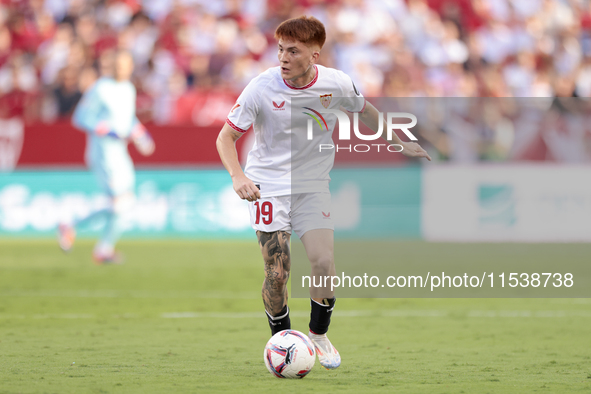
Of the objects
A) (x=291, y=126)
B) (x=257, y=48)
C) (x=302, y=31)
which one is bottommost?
(x=291, y=126)

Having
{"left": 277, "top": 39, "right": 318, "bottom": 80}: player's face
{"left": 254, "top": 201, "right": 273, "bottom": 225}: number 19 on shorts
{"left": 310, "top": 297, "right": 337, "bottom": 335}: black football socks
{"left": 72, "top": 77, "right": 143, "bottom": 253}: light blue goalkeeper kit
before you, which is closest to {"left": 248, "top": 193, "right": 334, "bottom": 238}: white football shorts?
{"left": 254, "top": 201, "right": 273, "bottom": 225}: number 19 on shorts

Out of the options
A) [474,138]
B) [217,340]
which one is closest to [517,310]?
[217,340]

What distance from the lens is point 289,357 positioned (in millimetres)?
5047

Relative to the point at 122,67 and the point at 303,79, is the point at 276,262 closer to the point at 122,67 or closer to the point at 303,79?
the point at 303,79

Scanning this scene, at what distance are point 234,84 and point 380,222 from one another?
12.2 feet

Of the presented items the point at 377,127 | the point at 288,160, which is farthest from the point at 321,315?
the point at 377,127

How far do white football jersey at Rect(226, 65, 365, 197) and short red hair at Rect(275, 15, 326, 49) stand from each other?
0.91ft

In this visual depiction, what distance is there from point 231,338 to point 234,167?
6.97 ft

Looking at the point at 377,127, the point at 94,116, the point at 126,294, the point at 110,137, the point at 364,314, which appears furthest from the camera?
the point at 110,137

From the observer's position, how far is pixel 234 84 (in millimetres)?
15586

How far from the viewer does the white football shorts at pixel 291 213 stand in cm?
537

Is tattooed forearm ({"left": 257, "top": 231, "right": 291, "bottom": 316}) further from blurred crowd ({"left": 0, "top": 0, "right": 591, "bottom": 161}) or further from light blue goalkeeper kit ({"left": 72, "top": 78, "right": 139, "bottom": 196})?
blurred crowd ({"left": 0, "top": 0, "right": 591, "bottom": 161})

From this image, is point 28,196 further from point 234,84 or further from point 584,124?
point 584,124

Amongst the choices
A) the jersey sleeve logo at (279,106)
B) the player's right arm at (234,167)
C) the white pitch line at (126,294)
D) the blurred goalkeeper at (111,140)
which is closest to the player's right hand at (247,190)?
the player's right arm at (234,167)
